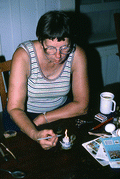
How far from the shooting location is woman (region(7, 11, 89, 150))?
118cm

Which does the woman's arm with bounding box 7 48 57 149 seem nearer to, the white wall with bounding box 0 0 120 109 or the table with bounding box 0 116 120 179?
the table with bounding box 0 116 120 179

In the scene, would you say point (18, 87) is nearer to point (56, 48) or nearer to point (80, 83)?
point (56, 48)

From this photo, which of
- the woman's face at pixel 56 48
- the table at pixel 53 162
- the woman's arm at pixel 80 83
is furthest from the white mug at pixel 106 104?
the woman's face at pixel 56 48

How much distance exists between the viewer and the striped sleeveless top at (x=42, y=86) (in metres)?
1.35

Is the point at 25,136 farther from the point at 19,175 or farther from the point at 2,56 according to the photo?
the point at 2,56

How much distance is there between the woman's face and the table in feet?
1.78

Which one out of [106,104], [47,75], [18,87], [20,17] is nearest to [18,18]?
[20,17]

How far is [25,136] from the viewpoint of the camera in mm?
1047

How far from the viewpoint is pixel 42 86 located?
139cm

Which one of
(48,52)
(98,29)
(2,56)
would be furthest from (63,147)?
(98,29)

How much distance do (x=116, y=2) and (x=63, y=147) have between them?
8.89 feet

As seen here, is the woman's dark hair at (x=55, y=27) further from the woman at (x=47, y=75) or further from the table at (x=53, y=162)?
the table at (x=53, y=162)

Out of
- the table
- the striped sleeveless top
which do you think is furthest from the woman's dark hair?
the table

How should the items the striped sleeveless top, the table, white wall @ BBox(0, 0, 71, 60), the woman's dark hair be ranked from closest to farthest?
the table, the woman's dark hair, the striped sleeveless top, white wall @ BBox(0, 0, 71, 60)
